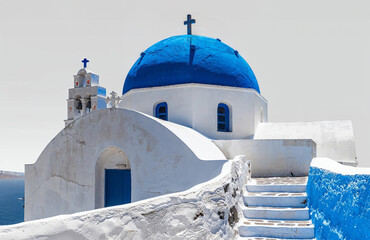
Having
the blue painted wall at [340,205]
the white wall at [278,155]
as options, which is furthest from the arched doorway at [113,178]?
the blue painted wall at [340,205]

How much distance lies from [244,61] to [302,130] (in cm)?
318

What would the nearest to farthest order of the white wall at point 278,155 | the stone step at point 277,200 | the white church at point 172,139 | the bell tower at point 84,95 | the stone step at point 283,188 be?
the stone step at point 277,200 → the stone step at point 283,188 → the white church at point 172,139 → the white wall at point 278,155 → the bell tower at point 84,95

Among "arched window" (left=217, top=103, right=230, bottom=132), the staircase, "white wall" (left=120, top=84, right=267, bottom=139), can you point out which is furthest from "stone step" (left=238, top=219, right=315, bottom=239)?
"arched window" (left=217, top=103, right=230, bottom=132)

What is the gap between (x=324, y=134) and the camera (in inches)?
456

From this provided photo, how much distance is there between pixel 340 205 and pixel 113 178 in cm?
585

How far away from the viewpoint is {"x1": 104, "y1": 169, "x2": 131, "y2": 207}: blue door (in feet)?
27.3

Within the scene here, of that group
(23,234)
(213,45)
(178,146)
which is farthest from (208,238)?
(213,45)

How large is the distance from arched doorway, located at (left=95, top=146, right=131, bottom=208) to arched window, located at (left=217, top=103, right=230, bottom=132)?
3.84 metres

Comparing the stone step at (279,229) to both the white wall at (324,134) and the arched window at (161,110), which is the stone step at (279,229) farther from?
the white wall at (324,134)

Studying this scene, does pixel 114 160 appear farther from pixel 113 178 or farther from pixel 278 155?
pixel 278 155

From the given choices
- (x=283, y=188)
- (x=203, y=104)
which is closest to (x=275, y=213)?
(x=283, y=188)

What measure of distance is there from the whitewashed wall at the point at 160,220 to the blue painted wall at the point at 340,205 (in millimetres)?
1222

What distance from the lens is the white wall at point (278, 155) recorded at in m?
8.77

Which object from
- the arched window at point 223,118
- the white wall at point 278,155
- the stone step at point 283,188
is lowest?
the stone step at point 283,188
